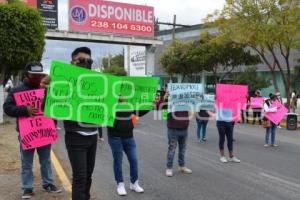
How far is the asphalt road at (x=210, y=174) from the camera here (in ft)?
25.9

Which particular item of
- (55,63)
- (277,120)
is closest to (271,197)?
(55,63)

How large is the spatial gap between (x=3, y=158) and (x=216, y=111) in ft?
15.7

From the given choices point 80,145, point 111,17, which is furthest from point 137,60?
point 80,145

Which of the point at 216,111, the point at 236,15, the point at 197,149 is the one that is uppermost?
the point at 236,15

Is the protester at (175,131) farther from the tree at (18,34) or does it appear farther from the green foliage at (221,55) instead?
the green foliage at (221,55)

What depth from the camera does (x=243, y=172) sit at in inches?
389

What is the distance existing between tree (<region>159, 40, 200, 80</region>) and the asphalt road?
84.8 feet

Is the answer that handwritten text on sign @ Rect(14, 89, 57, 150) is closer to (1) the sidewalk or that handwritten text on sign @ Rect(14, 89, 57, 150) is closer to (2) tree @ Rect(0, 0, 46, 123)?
(1) the sidewalk

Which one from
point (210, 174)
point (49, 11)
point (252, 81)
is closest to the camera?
point (210, 174)

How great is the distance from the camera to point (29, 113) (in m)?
6.92

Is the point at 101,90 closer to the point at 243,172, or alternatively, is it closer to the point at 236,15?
the point at 243,172

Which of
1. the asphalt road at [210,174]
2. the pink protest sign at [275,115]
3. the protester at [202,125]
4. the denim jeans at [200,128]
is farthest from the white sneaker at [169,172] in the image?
the denim jeans at [200,128]

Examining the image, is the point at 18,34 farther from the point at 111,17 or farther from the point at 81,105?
the point at 111,17

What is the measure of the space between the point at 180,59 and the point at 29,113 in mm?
34941
